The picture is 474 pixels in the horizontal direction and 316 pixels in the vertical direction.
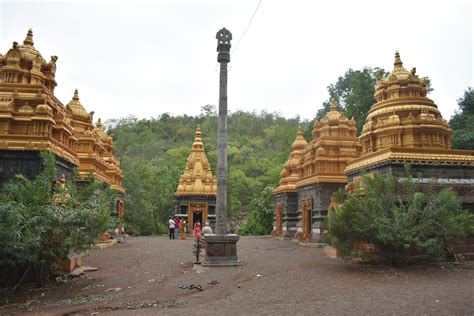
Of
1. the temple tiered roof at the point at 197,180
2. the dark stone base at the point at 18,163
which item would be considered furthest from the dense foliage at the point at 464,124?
the dark stone base at the point at 18,163

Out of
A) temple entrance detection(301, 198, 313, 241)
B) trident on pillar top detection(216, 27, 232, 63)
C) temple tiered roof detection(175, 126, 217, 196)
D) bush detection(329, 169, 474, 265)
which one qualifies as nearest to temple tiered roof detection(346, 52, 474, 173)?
bush detection(329, 169, 474, 265)

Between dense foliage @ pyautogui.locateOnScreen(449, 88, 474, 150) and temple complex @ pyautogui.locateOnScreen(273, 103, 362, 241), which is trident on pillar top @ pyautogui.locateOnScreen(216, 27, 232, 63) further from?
dense foliage @ pyautogui.locateOnScreen(449, 88, 474, 150)

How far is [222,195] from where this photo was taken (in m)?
14.2

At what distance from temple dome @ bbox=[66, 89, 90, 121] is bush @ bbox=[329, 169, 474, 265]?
17.6 metres

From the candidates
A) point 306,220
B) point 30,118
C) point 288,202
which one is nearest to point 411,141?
point 306,220

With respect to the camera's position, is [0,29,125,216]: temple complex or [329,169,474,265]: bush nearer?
[329,169,474,265]: bush

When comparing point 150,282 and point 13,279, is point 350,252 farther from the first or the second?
point 13,279

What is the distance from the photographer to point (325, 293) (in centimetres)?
886

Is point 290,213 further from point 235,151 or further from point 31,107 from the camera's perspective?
point 235,151

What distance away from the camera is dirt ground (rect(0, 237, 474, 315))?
24.5 ft

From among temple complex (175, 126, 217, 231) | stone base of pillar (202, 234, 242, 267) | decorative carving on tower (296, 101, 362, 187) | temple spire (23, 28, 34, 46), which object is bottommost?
stone base of pillar (202, 234, 242, 267)

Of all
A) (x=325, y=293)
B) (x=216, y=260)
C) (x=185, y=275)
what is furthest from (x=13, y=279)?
(x=325, y=293)

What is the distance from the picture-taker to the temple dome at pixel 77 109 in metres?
24.1

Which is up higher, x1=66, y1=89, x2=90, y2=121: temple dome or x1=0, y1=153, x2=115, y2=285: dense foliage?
x1=66, y1=89, x2=90, y2=121: temple dome
